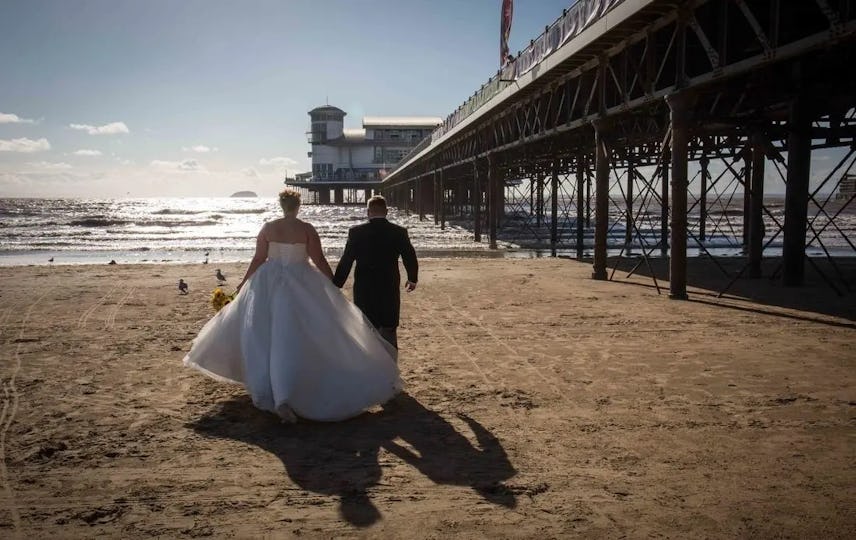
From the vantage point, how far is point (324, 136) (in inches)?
3553

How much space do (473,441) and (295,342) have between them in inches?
59.3

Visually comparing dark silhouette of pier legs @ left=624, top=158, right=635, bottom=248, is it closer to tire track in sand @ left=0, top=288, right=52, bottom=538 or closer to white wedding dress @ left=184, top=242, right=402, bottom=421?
white wedding dress @ left=184, top=242, right=402, bottom=421

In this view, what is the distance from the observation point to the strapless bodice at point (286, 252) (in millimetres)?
5086

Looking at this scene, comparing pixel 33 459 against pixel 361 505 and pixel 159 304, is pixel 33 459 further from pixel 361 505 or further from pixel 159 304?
pixel 159 304

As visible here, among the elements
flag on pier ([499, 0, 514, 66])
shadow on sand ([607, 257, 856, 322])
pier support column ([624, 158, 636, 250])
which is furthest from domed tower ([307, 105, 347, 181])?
shadow on sand ([607, 257, 856, 322])

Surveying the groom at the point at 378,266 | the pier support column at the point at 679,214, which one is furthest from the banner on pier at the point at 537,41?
the groom at the point at 378,266

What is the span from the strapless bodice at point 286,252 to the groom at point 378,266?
457 mm

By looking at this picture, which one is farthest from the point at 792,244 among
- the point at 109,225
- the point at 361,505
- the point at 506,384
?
the point at 109,225

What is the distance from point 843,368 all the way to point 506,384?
3.37 m

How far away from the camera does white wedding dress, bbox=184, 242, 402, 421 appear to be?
A: 471 centimetres

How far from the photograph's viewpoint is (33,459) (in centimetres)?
409

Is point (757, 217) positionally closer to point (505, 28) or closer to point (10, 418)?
point (505, 28)

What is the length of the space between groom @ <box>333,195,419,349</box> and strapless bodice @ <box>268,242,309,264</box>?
0.46m

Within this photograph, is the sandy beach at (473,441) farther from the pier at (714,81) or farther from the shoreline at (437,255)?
the shoreline at (437,255)
